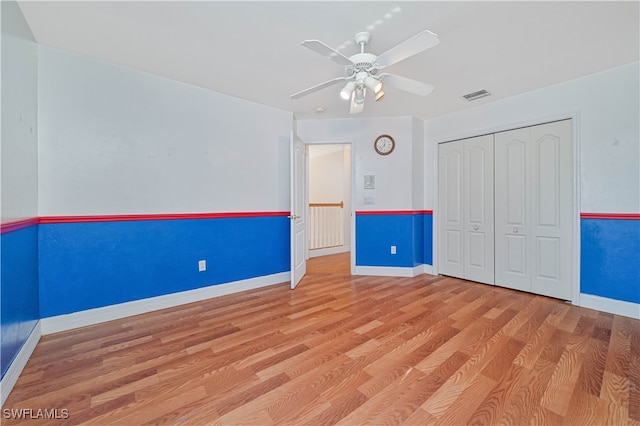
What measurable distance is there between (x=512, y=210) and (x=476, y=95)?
4.67 ft

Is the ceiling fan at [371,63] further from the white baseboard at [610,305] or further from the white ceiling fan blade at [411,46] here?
the white baseboard at [610,305]

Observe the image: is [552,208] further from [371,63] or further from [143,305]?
[143,305]

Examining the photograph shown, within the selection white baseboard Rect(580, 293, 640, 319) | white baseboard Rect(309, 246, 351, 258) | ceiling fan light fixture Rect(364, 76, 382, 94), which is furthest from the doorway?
white baseboard Rect(580, 293, 640, 319)

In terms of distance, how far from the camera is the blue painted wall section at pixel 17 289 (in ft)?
4.94

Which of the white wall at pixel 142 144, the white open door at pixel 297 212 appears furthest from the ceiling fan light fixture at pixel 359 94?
the white wall at pixel 142 144

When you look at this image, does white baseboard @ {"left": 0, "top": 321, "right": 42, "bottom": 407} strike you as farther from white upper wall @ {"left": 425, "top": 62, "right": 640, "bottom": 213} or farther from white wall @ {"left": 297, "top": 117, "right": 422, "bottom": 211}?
white upper wall @ {"left": 425, "top": 62, "right": 640, "bottom": 213}

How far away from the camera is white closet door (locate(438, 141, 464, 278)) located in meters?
3.75

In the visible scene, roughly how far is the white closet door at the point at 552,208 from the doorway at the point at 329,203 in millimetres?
3133

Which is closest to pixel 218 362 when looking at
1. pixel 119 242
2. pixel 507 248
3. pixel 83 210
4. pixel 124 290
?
pixel 124 290

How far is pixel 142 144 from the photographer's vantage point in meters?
2.58

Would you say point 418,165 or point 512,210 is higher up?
point 418,165

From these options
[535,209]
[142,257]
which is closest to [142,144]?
[142,257]

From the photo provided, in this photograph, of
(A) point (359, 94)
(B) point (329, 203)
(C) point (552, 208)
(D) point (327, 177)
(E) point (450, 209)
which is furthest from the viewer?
(D) point (327, 177)

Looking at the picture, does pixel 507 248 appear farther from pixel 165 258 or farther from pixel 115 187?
pixel 115 187
